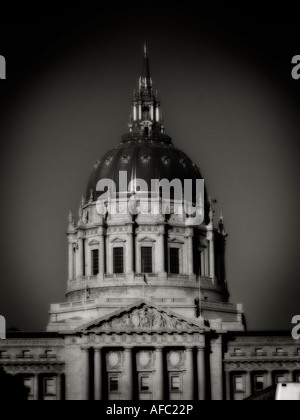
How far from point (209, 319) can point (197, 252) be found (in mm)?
17310

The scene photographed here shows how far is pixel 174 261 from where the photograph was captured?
147125 mm

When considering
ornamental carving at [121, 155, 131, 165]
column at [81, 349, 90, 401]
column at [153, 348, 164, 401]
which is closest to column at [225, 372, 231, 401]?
column at [153, 348, 164, 401]

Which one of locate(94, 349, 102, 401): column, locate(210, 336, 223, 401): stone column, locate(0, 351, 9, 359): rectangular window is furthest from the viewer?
locate(0, 351, 9, 359): rectangular window

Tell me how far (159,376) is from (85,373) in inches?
300

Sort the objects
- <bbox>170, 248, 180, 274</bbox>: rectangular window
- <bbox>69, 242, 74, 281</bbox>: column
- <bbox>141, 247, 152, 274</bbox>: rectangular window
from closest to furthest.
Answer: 1. <bbox>141, 247, 152, 274</bbox>: rectangular window
2. <bbox>170, 248, 180, 274</bbox>: rectangular window
3. <bbox>69, 242, 74, 281</bbox>: column

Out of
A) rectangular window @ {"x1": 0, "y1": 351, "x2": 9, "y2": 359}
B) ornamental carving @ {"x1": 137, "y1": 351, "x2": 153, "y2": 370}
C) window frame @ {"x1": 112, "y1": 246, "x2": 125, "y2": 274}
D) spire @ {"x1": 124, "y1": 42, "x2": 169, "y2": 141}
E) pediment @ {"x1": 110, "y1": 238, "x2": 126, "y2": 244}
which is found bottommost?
ornamental carving @ {"x1": 137, "y1": 351, "x2": 153, "y2": 370}

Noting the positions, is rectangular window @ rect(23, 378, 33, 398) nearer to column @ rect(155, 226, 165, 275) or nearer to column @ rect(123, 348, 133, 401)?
column @ rect(123, 348, 133, 401)

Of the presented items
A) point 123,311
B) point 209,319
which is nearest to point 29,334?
point 123,311

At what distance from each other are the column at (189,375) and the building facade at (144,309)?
11 cm

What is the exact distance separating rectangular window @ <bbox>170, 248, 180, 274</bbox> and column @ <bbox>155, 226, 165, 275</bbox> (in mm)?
1744

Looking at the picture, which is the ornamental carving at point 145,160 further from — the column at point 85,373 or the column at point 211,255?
the column at point 85,373

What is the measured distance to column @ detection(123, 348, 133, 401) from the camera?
403 feet

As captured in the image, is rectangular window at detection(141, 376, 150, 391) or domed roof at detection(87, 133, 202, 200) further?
domed roof at detection(87, 133, 202, 200)
